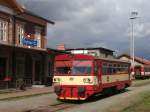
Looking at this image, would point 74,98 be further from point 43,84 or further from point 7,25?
point 43,84

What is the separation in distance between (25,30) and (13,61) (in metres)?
3.71

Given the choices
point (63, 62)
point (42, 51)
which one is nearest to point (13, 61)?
point (42, 51)

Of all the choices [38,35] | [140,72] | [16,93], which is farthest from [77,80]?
[140,72]

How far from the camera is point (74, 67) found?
22703 millimetres

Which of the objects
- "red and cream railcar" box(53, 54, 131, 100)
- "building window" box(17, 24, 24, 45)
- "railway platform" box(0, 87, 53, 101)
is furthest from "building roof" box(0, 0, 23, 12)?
"red and cream railcar" box(53, 54, 131, 100)

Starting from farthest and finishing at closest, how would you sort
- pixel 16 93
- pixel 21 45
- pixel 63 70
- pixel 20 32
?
pixel 20 32, pixel 21 45, pixel 16 93, pixel 63 70

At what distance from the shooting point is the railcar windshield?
2244cm

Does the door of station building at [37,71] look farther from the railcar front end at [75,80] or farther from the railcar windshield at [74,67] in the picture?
the railcar front end at [75,80]

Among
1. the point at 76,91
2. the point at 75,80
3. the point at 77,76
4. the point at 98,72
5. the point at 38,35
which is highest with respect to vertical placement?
the point at 38,35

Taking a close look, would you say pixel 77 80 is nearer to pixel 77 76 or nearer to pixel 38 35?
pixel 77 76

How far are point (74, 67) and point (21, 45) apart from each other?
1405cm

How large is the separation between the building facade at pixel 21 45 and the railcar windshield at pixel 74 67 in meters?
9.20

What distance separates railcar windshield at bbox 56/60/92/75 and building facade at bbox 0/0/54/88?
9202 mm

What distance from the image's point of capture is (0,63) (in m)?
33.3
